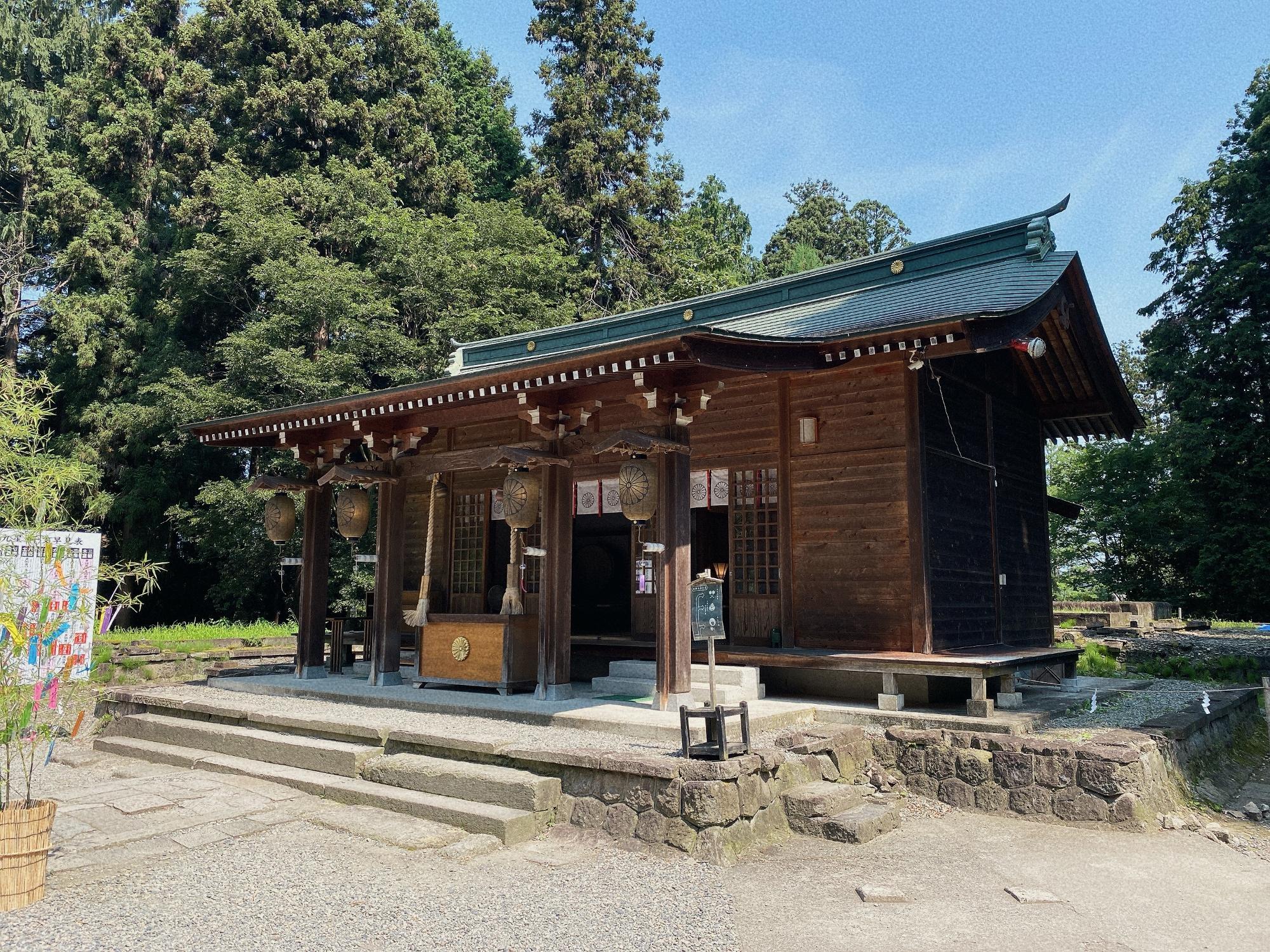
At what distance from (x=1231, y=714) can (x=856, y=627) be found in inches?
172

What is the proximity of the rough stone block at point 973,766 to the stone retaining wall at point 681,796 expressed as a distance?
1.30 meters

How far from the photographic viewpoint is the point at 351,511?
388 inches

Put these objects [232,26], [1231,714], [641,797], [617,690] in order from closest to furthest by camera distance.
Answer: [641,797] → [617,690] → [1231,714] → [232,26]

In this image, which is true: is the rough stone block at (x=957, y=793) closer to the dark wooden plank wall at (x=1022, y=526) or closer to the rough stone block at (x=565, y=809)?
the rough stone block at (x=565, y=809)

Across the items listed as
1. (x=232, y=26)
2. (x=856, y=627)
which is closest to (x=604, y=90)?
(x=232, y=26)

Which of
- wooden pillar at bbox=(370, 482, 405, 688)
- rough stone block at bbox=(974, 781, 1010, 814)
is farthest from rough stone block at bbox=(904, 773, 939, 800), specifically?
wooden pillar at bbox=(370, 482, 405, 688)

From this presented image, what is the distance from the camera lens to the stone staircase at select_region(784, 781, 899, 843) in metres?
5.64

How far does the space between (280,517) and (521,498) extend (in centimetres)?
376

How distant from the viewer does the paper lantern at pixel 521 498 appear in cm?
830

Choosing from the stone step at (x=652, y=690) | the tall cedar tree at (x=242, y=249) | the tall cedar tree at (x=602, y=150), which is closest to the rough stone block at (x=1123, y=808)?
the stone step at (x=652, y=690)

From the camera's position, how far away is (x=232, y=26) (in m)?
24.5

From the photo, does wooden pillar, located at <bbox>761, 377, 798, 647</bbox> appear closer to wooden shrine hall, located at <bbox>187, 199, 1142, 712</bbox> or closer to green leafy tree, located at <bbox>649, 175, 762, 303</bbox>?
wooden shrine hall, located at <bbox>187, 199, 1142, 712</bbox>

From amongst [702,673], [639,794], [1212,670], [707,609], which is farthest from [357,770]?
[1212,670]

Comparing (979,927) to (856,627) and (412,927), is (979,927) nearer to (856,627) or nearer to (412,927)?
(412,927)
